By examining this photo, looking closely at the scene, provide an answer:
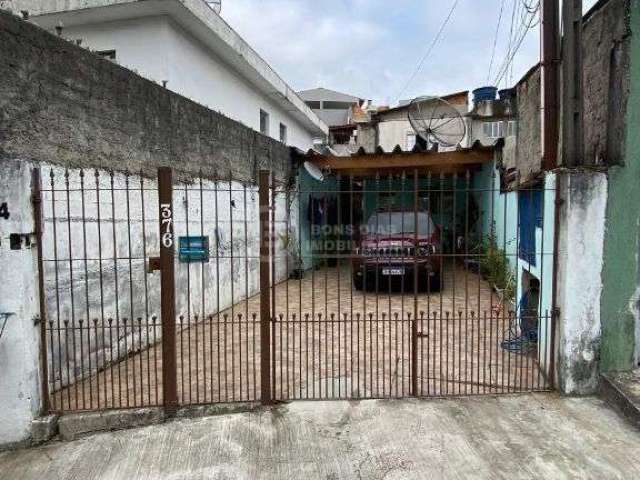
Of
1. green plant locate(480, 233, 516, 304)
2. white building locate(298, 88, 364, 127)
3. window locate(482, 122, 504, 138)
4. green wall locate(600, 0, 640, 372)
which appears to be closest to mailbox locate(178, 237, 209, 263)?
green plant locate(480, 233, 516, 304)

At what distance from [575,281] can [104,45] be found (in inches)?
322

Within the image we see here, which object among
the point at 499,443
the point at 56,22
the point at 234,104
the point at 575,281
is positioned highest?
the point at 56,22

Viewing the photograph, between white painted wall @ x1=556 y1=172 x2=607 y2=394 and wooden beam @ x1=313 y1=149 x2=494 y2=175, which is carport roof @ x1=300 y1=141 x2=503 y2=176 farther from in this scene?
white painted wall @ x1=556 y1=172 x2=607 y2=394

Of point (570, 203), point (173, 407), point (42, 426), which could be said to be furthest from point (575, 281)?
point (42, 426)

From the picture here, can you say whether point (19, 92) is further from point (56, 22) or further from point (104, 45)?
point (56, 22)

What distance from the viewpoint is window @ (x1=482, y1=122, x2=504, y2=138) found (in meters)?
14.8

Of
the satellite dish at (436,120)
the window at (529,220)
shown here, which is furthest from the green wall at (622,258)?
the satellite dish at (436,120)

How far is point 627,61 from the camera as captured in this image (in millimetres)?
3512

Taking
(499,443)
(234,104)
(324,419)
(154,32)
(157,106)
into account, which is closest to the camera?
(499,443)

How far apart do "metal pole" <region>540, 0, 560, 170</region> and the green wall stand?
56 centimetres

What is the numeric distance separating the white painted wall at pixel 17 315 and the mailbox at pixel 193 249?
Result: 2.63 meters

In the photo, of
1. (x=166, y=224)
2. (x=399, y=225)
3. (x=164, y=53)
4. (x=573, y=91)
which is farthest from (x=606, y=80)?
(x=164, y=53)

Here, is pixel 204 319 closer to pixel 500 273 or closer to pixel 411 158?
pixel 500 273

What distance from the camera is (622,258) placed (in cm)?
374
